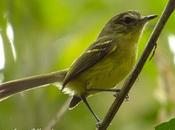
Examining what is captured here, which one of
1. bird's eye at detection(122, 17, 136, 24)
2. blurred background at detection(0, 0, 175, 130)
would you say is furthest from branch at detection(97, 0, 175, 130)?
bird's eye at detection(122, 17, 136, 24)

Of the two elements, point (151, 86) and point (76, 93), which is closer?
point (76, 93)

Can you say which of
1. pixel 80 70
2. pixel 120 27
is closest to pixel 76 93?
pixel 80 70

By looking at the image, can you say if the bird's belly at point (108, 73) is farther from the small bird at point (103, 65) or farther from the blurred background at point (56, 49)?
the blurred background at point (56, 49)

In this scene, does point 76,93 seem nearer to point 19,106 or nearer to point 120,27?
point 19,106

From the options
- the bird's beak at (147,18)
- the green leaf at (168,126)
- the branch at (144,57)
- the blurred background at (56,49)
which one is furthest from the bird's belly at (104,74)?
the green leaf at (168,126)

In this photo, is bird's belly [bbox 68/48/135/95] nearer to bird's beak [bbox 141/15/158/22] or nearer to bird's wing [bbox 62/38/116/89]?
bird's wing [bbox 62/38/116/89]

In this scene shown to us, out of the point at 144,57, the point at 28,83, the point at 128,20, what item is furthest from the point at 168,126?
the point at 128,20
